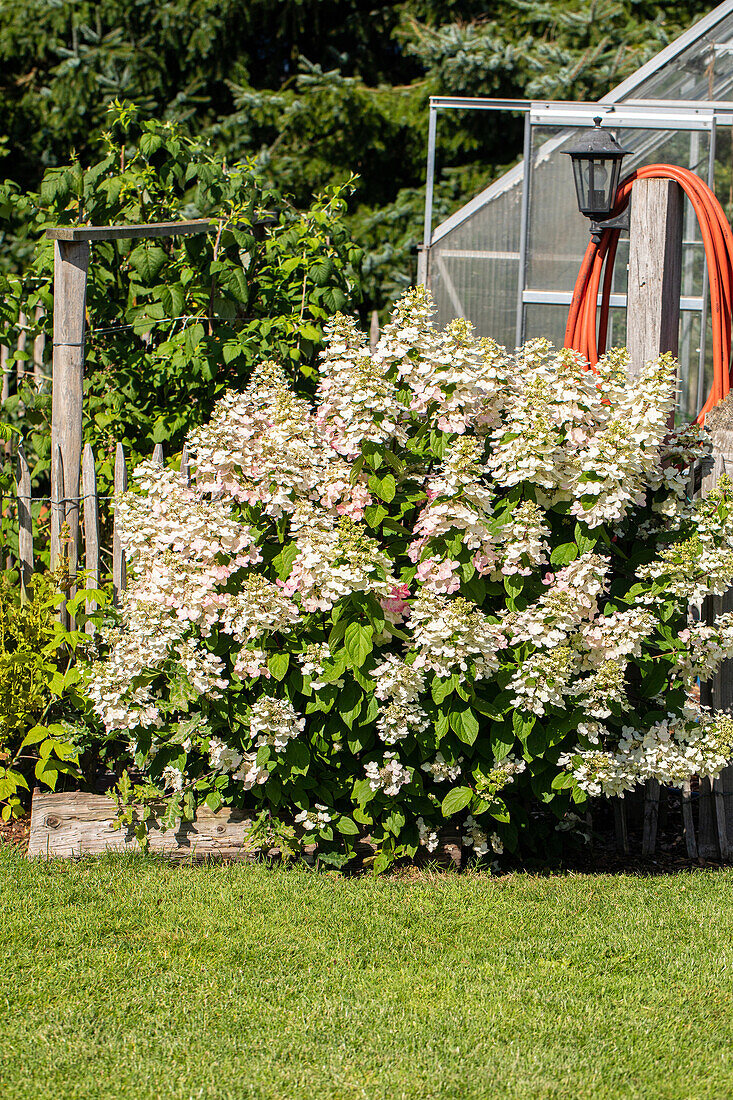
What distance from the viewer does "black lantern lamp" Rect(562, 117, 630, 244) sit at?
4785 millimetres

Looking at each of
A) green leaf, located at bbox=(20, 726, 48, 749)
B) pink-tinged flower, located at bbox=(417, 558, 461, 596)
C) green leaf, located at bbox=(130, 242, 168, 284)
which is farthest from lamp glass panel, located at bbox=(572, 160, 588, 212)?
green leaf, located at bbox=(20, 726, 48, 749)

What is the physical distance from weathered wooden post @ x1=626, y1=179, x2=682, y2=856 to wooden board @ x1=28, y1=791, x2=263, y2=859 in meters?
2.28

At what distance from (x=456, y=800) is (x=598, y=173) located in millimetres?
2849

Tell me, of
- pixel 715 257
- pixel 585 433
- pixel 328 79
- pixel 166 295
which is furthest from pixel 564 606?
pixel 328 79

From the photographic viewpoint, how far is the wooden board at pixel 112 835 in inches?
148

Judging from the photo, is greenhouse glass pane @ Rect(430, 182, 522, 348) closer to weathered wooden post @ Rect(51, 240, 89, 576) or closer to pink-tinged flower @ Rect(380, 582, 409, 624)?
weathered wooden post @ Rect(51, 240, 89, 576)

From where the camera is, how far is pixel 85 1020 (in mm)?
2760

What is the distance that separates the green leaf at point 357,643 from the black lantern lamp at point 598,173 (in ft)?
7.73

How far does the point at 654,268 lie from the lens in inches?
162

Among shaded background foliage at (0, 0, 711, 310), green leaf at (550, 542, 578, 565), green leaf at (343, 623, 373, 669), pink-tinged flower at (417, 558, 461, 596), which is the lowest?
green leaf at (343, 623, 373, 669)

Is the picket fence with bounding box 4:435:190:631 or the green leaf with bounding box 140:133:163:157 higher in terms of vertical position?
the green leaf with bounding box 140:133:163:157

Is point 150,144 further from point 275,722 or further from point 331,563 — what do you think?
point 275,722

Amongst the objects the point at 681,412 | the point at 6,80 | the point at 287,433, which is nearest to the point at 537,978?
the point at 287,433

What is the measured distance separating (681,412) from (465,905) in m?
5.34
